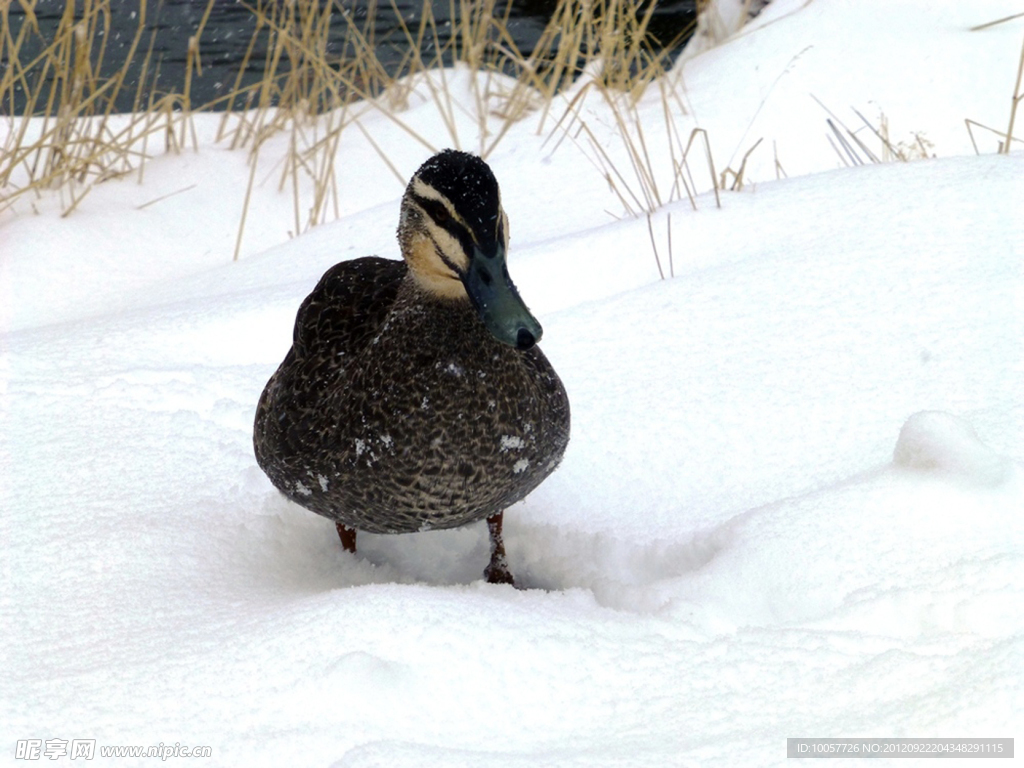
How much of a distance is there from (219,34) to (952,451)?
580cm

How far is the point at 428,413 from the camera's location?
222 cm

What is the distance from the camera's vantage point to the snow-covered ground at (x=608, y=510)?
1.87m

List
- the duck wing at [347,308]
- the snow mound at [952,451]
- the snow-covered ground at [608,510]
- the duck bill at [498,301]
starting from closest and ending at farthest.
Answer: the snow-covered ground at [608,510] < the duck bill at [498,301] < the snow mound at [952,451] < the duck wing at [347,308]

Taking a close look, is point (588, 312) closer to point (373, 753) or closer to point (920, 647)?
point (920, 647)

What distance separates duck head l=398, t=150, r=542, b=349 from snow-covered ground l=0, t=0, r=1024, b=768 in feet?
1.72

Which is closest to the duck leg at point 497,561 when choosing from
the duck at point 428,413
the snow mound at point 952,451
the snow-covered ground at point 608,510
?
the snow-covered ground at point 608,510

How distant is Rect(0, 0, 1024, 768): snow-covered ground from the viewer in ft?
6.12

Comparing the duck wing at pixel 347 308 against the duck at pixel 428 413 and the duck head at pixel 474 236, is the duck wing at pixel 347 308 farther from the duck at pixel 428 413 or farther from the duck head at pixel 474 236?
the duck head at pixel 474 236

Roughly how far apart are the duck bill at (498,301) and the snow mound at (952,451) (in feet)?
2.91

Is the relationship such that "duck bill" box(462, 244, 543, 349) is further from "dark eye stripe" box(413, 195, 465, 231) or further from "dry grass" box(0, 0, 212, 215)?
"dry grass" box(0, 0, 212, 215)

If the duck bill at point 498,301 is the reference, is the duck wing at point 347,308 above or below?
below

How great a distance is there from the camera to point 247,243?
5.05m

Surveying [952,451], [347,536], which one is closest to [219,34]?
[347,536]

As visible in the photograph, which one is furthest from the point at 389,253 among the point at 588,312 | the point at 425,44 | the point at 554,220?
the point at 425,44
